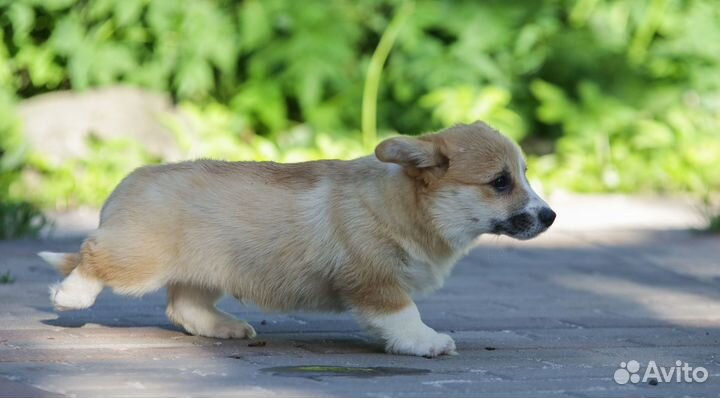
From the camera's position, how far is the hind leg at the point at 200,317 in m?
4.42

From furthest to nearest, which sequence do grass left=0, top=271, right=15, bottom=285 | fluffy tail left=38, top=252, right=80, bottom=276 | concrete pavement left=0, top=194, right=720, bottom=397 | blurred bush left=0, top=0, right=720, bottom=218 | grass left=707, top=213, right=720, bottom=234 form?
blurred bush left=0, top=0, right=720, bottom=218
grass left=707, top=213, right=720, bottom=234
grass left=0, top=271, right=15, bottom=285
fluffy tail left=38, top=252, right=80, bottom=276
concrete pavement left=0, top=194, right=720, bottom=397

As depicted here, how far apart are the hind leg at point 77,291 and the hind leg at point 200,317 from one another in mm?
342

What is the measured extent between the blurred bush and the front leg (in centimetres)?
477

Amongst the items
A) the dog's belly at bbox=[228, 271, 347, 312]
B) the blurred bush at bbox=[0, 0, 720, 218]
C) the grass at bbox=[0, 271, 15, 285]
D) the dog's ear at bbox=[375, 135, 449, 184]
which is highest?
the blurred bush at bbox=[0, 0, 720, 218]

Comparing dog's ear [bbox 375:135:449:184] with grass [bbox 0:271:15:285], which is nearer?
dog's ear [bbox 375:135:449:184]

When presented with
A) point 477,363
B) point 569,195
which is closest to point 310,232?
point 477,363

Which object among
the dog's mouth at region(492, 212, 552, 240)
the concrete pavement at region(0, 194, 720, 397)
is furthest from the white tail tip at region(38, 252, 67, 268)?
the dog's mouth at region(492, 212, 552, 240)

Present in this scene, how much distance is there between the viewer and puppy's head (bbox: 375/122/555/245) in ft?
13.6

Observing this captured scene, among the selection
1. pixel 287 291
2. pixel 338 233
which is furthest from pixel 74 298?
pixel 338 233

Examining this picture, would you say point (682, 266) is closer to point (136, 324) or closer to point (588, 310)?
point (588, 310)

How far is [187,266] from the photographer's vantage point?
416cm

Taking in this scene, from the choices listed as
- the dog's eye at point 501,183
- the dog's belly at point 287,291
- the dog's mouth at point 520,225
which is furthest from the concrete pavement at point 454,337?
the dog's eye at point 501,183

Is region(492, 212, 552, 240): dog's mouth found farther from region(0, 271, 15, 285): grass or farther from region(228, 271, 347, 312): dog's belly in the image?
region(0, 271, 15, 285): grass

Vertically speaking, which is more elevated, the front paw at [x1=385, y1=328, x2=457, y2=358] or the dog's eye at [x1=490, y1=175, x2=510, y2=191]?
the dog's eye at [x1=490, y1=175, x2=510, y2=191]
